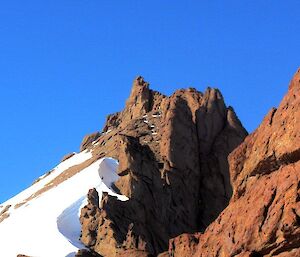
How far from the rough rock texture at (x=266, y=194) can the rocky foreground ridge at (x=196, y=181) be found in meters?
0.06

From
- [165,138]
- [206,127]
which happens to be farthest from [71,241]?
[206,127]

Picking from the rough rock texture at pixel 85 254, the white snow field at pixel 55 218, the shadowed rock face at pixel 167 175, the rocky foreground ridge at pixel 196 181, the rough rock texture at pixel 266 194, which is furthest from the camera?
the white snow field at pixel 55 218

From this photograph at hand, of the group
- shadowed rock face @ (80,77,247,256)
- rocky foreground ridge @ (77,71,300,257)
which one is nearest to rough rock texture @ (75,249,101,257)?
rocky foreground ridge @ (77,71,300,257)

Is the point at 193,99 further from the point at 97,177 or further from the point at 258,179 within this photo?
the point at 258,179

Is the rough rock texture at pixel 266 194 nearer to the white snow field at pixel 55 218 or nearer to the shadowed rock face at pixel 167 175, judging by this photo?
the shadowed rock face at pixel 167 175

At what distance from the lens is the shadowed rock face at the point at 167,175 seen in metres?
83.9

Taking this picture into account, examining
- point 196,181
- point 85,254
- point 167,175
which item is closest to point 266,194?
point 85,254

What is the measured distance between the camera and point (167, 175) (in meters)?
96.9

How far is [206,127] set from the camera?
10788 centimetres

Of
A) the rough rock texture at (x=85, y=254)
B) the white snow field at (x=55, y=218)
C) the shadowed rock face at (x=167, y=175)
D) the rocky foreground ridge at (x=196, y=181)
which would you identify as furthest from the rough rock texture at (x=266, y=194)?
the white snow field at (x=55, y=218)

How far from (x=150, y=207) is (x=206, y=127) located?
22.4m

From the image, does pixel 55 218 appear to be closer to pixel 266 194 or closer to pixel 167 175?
pixel 167 175

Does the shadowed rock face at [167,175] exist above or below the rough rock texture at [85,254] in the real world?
above

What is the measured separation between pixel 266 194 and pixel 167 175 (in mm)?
59520
